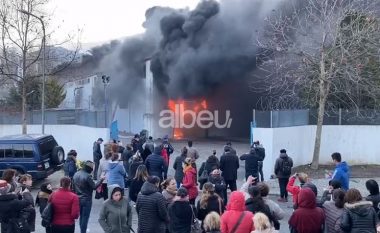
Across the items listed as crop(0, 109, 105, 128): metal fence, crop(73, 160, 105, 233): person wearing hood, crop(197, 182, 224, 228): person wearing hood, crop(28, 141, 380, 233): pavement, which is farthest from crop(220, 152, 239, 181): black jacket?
crop(0, 109, 105, 128): metal fence

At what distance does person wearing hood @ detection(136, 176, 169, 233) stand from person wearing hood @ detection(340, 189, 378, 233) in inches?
97.2

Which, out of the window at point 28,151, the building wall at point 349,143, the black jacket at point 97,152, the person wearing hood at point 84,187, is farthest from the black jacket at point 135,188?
the building wall at point 349,143

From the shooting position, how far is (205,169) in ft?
42.0

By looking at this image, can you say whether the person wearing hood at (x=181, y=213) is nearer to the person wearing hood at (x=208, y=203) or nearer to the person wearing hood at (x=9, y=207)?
the person wearing hood at (x=208, y=203)

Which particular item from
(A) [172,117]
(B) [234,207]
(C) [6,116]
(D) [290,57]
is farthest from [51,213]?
(A) [172,117]

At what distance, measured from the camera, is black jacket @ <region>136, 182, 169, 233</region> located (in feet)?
24.8

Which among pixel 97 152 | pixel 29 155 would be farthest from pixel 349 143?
pixel 29 155

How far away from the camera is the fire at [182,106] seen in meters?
30.0

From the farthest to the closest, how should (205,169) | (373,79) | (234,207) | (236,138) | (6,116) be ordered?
1. (236,138)
2. (6,116)
3. (373,79)
4. (205,169)
5. (234,207)

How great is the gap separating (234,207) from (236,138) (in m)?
24.8

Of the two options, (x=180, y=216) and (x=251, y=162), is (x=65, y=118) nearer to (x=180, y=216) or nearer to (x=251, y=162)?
(x=251, y=162)

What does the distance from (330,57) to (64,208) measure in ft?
44.1

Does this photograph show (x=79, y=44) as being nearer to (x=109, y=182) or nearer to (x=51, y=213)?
(x=109, y=182)

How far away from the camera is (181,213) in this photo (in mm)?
7535
